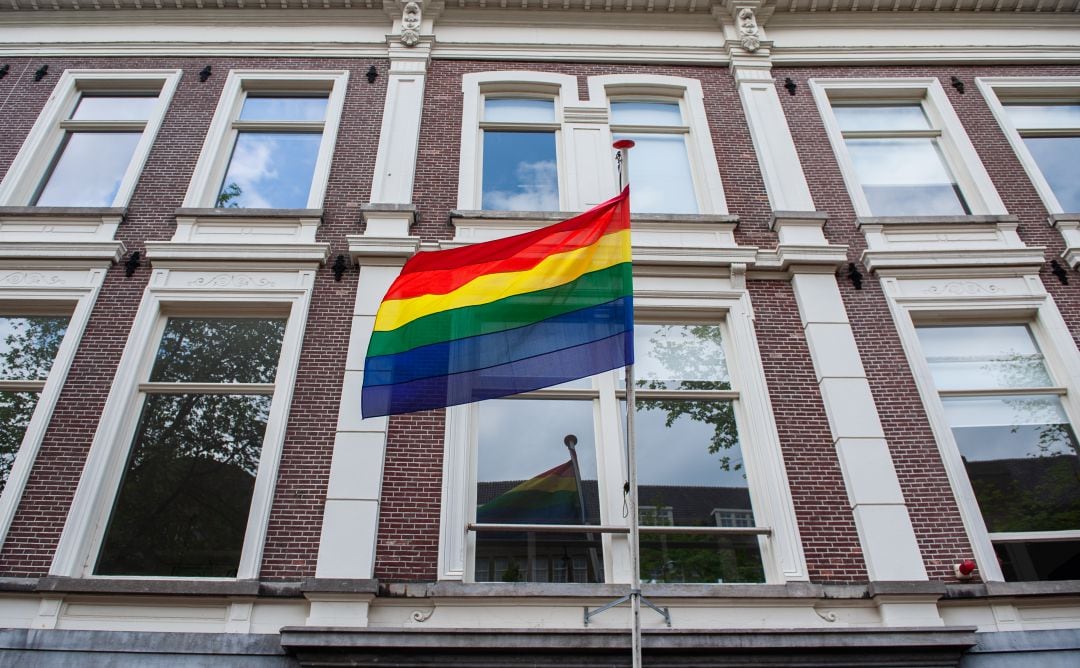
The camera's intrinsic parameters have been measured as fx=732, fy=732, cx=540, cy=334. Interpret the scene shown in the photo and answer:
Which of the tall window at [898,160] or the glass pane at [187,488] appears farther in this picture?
the tall window at [898,160]

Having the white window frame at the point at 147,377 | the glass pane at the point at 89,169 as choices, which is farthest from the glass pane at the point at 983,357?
the glass pane at the point at 89,169

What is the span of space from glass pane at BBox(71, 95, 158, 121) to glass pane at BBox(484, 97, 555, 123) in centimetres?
509

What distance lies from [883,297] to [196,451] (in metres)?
8.33

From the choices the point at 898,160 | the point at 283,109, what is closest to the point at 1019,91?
the point at 898,160

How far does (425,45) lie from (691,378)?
7.06 metres

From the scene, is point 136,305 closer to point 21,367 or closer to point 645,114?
point 21,367

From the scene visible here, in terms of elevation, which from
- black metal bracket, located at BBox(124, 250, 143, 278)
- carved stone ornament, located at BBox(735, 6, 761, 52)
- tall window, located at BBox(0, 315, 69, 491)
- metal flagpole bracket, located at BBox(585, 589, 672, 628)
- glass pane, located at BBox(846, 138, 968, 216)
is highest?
carved stone ornament, located at BBox(735, 6, 761, 52)

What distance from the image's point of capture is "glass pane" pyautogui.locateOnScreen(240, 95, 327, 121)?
11.4 m

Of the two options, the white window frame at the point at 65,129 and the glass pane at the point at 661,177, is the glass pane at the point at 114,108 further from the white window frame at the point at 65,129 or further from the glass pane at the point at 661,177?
the glass pane at the point at 661,177

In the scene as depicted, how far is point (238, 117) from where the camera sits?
11.3 metres

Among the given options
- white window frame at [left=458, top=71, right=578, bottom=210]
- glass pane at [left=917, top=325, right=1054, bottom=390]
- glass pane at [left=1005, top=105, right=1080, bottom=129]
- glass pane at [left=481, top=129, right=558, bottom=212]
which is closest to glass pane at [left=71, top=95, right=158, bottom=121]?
white window frame at [left=458, top=71, right=578, bottom=210]

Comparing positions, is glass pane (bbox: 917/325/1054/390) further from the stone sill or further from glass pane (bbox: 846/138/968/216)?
glass pane (bbox: 846/138/968/216)

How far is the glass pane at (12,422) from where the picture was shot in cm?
788

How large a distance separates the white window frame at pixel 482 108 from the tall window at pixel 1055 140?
7.06m
